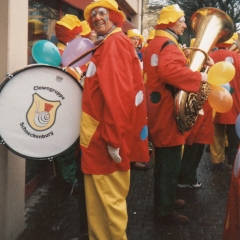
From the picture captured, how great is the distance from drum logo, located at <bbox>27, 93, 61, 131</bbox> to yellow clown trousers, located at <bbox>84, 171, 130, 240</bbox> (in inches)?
19.3

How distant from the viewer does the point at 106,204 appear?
2.99 meters

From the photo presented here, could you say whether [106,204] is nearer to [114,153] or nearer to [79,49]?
[114,153]

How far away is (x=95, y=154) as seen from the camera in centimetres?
298

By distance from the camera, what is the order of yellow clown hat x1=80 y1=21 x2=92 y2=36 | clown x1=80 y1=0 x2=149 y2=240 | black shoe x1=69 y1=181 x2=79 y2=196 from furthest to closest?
yellow clown hat x1=80 y1=21 x2=92 y2=36 → black shoe x1=69 y1=181 x2=79 y2=196 → clown x1=80 y1=0 x2=149 y2=240

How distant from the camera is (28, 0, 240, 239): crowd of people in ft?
9.41

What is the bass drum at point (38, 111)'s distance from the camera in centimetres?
283

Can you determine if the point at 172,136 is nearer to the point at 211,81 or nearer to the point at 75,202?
the point at 211,81

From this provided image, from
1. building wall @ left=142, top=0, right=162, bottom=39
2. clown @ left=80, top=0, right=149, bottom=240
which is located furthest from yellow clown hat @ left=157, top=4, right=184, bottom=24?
building wall @ left=142, top=0, right=162, bottom=39

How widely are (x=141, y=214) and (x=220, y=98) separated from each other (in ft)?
4.73

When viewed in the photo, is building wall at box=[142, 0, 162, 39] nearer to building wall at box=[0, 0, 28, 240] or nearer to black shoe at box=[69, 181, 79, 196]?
black shoe at box=[69, 181, 79, 196]

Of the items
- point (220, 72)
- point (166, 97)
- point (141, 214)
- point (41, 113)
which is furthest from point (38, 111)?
point (220, 72)

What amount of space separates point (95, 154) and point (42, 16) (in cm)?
280

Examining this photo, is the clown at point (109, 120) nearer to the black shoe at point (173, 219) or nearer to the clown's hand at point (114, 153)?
the clown's hand at point (114, 153)

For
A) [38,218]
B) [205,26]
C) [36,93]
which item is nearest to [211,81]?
[205,26]
